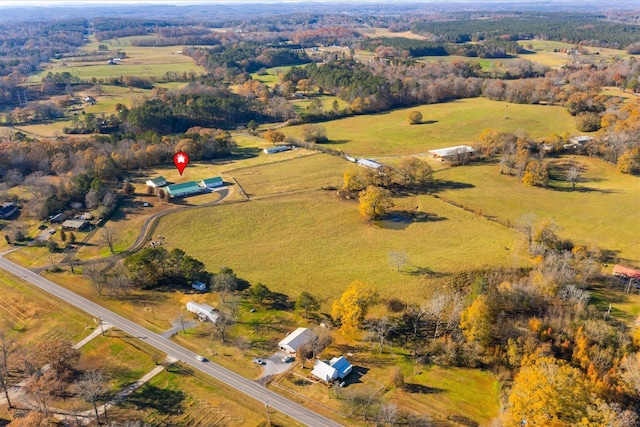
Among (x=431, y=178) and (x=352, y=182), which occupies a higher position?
(x=352, y=182)

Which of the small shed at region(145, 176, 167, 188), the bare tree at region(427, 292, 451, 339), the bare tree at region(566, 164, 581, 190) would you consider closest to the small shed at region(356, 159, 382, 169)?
the bare tree at region(566, 164, 581, 190)

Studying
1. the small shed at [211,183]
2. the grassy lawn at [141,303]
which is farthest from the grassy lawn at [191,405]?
the small shed at [211,183]

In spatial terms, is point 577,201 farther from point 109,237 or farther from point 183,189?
point 109,237

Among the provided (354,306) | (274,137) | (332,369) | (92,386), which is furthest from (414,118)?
(92,386)

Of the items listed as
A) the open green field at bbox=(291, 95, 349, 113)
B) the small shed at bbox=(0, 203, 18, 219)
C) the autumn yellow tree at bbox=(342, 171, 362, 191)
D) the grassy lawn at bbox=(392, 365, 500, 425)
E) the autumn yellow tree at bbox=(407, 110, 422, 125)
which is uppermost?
the open green field at bbox=(291, 95, 349, 113)

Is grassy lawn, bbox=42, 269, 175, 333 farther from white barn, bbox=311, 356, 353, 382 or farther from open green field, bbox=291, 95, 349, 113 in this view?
open green field, bbox=291, 95, 349, 113

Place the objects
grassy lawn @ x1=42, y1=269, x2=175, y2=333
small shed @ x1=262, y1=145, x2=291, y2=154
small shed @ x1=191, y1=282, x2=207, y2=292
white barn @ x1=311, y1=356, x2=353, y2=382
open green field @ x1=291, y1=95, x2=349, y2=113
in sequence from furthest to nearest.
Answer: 1. open green field @ x1=291, y1=95, x2=349, y2=113
2. small shed @ x1=262, y1=145, x2=291, y2=154
3. small shed @ x1=191, y1=282, x2=207, y2=292
4. grassy lawn @ x1=42, y1=269, x2=175, y2=333
5. white barn @ x1=311, y1=356, x2=353, y2=382

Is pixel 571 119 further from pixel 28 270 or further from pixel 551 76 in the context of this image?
pixel 28 270

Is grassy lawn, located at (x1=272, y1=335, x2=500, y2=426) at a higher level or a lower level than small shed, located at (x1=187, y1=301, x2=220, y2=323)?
lower
